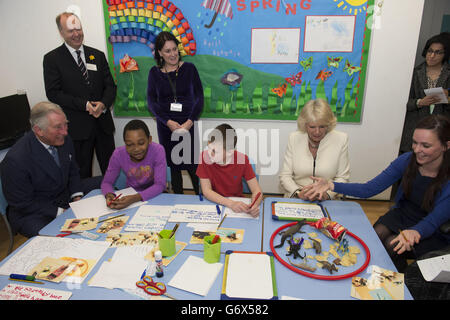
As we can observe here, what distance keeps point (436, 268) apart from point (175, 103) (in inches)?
97.6

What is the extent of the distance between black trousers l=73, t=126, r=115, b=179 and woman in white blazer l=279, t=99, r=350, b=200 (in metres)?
2.13

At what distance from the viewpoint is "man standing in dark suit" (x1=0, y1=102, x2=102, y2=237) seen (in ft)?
6.80

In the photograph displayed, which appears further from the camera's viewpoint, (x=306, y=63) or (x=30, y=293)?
(x=306, y=63)

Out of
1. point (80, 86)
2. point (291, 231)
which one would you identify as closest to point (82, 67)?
point (80, 86)

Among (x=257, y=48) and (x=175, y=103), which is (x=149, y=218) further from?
(x=257, y=48)

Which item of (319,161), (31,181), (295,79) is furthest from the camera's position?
(295,79)

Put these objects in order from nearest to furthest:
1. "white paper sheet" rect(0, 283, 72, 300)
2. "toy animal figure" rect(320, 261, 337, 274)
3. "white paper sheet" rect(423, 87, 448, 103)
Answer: "white paper sheet" rect(0, 283, 72, 300)
"toy animal figure" rect(320, 261, 337, 274)
"white paper sheet" rect(423, 87, 448, 103)

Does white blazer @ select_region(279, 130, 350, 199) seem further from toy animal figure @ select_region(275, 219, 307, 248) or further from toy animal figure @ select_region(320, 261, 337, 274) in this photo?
toy animal figure @ select_region(320, 261, 337, 274)

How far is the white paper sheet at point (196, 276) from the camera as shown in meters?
1.35

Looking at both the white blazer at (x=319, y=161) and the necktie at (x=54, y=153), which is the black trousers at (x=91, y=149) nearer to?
the necktie at (x=54, y=153)

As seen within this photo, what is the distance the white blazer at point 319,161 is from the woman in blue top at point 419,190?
10.6 inches

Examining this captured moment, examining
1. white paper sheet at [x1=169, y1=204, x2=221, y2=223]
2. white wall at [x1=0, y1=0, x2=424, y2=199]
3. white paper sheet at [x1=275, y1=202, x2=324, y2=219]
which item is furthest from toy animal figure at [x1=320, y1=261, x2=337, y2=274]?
white wall at [x1=0, y1=0, x2=424, y2=199]

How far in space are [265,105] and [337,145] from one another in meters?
1.39

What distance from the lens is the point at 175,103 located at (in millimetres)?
3172
